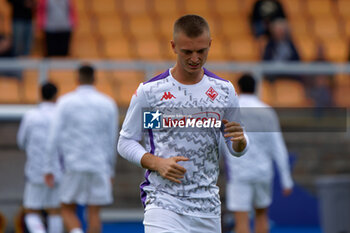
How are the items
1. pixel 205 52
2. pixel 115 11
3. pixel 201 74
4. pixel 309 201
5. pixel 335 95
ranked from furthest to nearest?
pixel 115 11 < pixel 309 201 < pixel 335 95 < pixel 201 74 < pixel 205 52

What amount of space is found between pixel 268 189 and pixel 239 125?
5.13m

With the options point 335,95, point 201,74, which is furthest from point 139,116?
point 335,95

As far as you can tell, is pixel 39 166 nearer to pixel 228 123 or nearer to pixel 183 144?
pixel 183 144

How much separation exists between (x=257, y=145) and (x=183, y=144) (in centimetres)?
463

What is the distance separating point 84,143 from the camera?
32.7ft

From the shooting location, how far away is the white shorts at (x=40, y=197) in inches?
432

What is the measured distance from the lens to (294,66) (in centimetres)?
1269

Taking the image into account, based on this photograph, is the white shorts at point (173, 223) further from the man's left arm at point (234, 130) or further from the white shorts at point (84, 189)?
the white shorts at point (84, 189)

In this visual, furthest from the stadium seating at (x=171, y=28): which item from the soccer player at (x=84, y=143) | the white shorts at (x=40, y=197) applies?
the soccer player at (x=84, y=143)

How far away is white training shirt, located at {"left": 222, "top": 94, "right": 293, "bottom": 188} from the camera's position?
31.2 feet

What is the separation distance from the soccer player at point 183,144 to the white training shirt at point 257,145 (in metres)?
4.25

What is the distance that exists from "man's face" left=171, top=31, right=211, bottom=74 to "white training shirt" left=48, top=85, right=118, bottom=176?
→ 16.6 ft

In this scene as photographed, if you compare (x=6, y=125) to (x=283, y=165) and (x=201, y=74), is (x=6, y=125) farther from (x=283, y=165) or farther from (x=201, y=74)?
(x=201, y=74)

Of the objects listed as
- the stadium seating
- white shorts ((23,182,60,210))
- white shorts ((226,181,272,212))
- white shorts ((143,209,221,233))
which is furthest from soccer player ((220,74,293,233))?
the stadium seating
